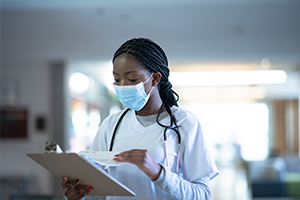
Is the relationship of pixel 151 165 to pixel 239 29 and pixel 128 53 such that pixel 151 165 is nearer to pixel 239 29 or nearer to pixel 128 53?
pixel 128 53

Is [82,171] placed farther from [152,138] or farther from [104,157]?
[152,138]

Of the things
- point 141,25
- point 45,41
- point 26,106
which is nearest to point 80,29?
point 45,41

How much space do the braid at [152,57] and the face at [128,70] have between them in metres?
0.02

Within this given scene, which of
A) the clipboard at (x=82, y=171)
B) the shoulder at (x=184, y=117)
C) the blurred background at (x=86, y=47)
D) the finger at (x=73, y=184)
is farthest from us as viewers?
the blurred background at (x=86, y=47)

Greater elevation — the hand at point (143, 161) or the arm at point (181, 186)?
the hand at point (143, 161)

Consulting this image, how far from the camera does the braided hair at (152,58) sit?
4.45 feet

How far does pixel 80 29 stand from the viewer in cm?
561

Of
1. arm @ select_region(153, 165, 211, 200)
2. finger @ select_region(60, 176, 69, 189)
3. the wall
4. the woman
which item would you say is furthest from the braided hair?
the wall

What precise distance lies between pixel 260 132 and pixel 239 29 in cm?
1122

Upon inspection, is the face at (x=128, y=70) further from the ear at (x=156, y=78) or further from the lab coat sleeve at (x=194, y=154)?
the lab coat sleeve at (x=194, y=154)

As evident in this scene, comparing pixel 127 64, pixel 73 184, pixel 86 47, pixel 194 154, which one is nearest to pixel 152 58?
pixel 127 64

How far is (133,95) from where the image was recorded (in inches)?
53.1

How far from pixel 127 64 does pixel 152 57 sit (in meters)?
0.11

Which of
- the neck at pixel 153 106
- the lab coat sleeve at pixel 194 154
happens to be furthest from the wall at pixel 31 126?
the lab coat sleeve at pixel 194 154
